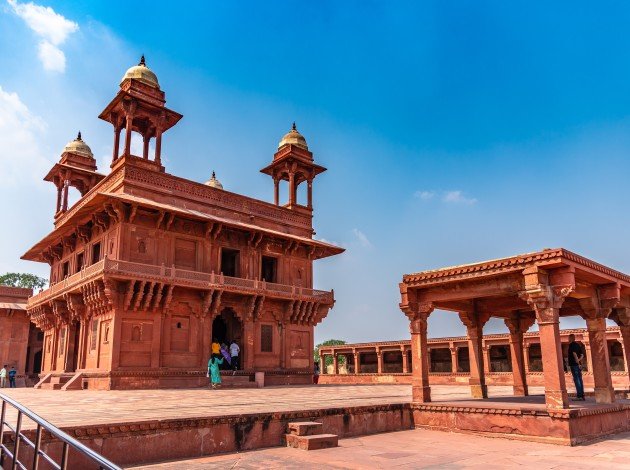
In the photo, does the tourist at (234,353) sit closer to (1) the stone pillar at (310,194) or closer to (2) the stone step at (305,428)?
(1) the stone pillar at (310,194)

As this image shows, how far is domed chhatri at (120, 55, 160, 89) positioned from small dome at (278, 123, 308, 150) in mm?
6931

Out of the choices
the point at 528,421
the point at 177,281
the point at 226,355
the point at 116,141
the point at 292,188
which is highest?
the point at 116,141

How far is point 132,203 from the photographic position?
18.1m

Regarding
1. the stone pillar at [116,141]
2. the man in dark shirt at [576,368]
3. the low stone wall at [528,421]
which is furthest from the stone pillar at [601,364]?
the stone pillar at [116,141]

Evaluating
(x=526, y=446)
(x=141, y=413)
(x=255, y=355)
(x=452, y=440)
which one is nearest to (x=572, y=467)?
(x=526, y=446)

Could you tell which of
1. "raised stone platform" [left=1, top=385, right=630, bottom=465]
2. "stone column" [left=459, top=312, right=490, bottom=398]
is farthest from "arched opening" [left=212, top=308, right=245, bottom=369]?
"raised stone platform" [left=1, top=385, right=630, bottom=465]

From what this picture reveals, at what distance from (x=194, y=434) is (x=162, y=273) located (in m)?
11.8

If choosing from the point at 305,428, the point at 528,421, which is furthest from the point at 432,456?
the point at 528,421

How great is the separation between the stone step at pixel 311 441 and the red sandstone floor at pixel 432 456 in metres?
0.14

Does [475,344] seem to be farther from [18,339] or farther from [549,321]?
[18,339]

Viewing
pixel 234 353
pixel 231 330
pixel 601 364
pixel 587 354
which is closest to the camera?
pixel 601 364

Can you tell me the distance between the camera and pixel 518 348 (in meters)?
13.1

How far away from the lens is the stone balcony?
17.5 metres

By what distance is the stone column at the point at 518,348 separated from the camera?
1297 cm
